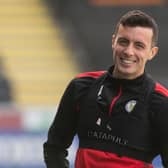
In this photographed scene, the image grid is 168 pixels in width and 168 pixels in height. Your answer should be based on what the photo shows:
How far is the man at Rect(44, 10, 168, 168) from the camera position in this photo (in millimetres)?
2980

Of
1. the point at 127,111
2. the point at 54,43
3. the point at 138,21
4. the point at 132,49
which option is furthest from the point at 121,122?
the point at 54,43

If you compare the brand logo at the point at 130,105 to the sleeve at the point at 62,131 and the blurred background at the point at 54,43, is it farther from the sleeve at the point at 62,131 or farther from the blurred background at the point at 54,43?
the blurred background at the point at 54,43

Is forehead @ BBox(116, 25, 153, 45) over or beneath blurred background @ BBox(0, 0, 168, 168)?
over

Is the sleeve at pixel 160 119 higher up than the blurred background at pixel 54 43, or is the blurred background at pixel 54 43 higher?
the sleeve at pixel 160 119

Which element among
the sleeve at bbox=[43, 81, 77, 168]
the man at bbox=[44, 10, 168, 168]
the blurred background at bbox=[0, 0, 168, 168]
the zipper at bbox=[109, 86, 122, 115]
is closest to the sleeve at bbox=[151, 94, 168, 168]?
the man at bbox=[44, 10, 168, 168]

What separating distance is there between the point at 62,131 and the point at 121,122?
289 millimetres

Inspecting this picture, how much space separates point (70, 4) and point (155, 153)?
838cm

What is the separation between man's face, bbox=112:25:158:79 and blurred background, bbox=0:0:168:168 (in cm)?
640

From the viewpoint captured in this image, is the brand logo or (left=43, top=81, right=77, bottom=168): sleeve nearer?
the brand logo

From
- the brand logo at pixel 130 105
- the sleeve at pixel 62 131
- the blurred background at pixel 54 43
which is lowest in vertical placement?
the blurred background at pixel 54 43

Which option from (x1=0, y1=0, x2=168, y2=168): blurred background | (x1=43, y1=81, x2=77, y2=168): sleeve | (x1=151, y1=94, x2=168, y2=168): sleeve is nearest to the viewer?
(x1=151, y1=94, x2=168, y2=168): sleeve

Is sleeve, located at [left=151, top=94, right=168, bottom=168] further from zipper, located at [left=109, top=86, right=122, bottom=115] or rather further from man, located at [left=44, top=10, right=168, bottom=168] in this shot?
zipper, located at [left=109, top=86, right=122, bottom=115]

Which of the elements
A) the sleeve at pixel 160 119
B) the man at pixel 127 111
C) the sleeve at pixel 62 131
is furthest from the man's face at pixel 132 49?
the sleeve at pixel 62 131

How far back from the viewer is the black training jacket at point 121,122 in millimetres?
2988
